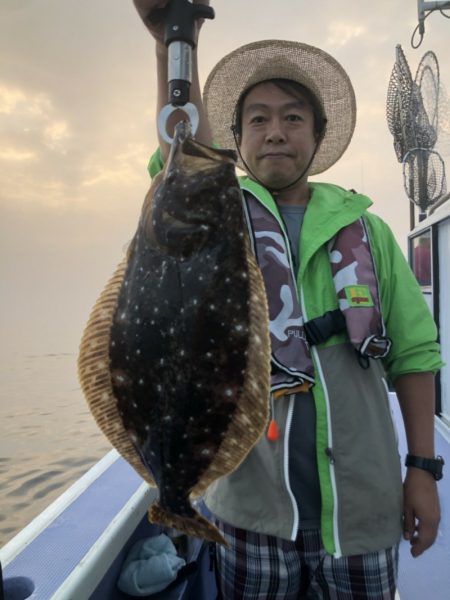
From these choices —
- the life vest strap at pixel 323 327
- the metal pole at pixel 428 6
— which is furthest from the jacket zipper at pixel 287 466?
the metal pole at pixel 428 6

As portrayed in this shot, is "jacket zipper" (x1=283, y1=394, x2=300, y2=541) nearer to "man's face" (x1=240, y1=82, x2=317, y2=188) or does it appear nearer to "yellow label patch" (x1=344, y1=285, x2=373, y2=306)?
"yellow label patch" (x1=344, y1=285, x2=373, y2=306)

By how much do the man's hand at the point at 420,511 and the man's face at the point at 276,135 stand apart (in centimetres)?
148

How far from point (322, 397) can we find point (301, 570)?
2.48 ft

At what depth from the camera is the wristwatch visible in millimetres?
1903

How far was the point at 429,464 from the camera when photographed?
1.92 metres

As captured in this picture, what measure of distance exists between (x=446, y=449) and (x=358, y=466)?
3244 millimetres

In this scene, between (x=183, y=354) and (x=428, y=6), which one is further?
(x=428, y=6)

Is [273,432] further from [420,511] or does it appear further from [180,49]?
[180,49]

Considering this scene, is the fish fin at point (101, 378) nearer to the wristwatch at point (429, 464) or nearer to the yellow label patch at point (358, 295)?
the yellow label patch at point (358, 295)

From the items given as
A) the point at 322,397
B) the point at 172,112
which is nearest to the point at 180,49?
the point at 172,112

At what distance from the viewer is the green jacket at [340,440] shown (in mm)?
1773

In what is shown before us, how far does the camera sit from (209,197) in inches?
55.2

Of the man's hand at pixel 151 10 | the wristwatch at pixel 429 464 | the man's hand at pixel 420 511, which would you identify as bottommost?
A: the man's hand at pixel 420 511

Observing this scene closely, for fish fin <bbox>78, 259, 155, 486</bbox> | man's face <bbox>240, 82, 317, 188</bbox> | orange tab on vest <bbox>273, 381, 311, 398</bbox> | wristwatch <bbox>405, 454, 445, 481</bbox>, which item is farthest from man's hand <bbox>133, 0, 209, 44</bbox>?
wristwatch <bbox>405, 454, 445, 481</bbox>
